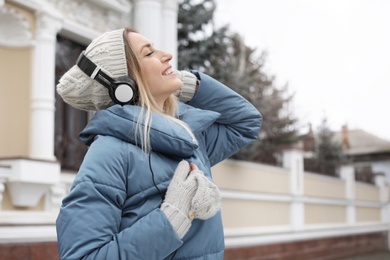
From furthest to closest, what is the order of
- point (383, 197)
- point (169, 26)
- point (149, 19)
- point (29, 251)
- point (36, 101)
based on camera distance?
point (383, 197) < point (169, 26) < point (149, 19) < point (36, 101) < point (29, 251)

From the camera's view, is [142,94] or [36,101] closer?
[142,94]

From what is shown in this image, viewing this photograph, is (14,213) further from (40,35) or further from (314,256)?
(314,256)

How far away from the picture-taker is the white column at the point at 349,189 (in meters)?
16.7

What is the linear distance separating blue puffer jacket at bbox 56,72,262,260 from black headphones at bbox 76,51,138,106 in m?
0.03

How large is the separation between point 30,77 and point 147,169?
6.03 m

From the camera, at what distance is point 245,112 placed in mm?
2389

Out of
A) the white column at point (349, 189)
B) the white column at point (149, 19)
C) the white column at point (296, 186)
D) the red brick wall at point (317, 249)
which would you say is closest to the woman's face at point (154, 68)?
the white column at point (149, 19)

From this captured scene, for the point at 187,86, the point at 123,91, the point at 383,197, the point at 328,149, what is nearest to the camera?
the point at 123,91

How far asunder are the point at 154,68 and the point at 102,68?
0.55ft

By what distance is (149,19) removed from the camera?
8.77m

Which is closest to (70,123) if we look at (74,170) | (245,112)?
(74,170)

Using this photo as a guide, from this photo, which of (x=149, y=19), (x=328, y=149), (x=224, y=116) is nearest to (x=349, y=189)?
(x=328, y=149)

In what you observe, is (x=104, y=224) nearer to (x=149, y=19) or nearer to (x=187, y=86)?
(x=187, y=86)

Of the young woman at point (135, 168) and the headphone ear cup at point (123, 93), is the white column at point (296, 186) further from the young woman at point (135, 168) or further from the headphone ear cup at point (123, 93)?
the headphone ear cup at point (123, 93)
